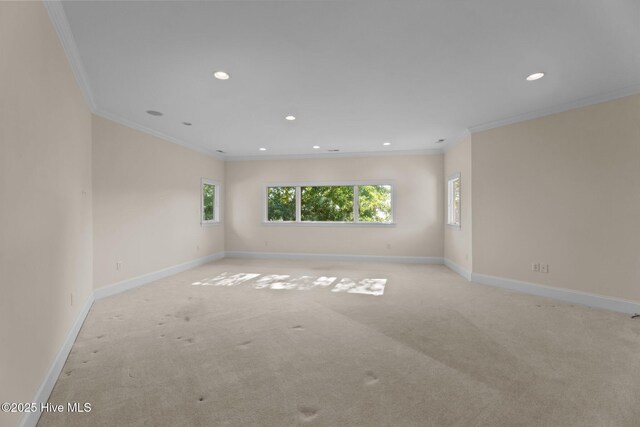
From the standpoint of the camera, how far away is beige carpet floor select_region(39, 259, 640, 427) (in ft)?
5.87

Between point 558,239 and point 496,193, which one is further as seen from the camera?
point 496,193

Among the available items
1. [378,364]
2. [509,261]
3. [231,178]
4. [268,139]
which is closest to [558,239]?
[509,261]

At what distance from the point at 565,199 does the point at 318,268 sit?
14.5 feet

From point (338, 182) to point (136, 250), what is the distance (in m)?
4.61

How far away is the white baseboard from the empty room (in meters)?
0.72

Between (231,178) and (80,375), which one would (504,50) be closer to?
(80,375)

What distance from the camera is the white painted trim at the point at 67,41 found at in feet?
6.73

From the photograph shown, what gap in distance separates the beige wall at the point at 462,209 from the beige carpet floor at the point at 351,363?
1.50 metres

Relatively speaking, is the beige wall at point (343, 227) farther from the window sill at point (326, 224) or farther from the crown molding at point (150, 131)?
the crown molding at point (150, 131)

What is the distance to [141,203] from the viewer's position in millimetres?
4875

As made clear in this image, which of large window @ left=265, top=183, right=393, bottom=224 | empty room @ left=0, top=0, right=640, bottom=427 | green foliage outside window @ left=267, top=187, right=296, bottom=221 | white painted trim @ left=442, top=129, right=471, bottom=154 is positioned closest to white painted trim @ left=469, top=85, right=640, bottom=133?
empty room @ left=0, top=0, right=640, bottom=427

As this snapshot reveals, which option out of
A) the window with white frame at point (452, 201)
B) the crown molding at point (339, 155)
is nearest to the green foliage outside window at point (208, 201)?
the crown molding at point (339, 155)

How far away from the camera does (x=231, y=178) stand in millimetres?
7812

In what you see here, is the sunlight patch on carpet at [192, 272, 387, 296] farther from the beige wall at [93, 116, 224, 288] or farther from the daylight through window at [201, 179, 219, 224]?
the daylight through window at [201, 179, 219, 224]
